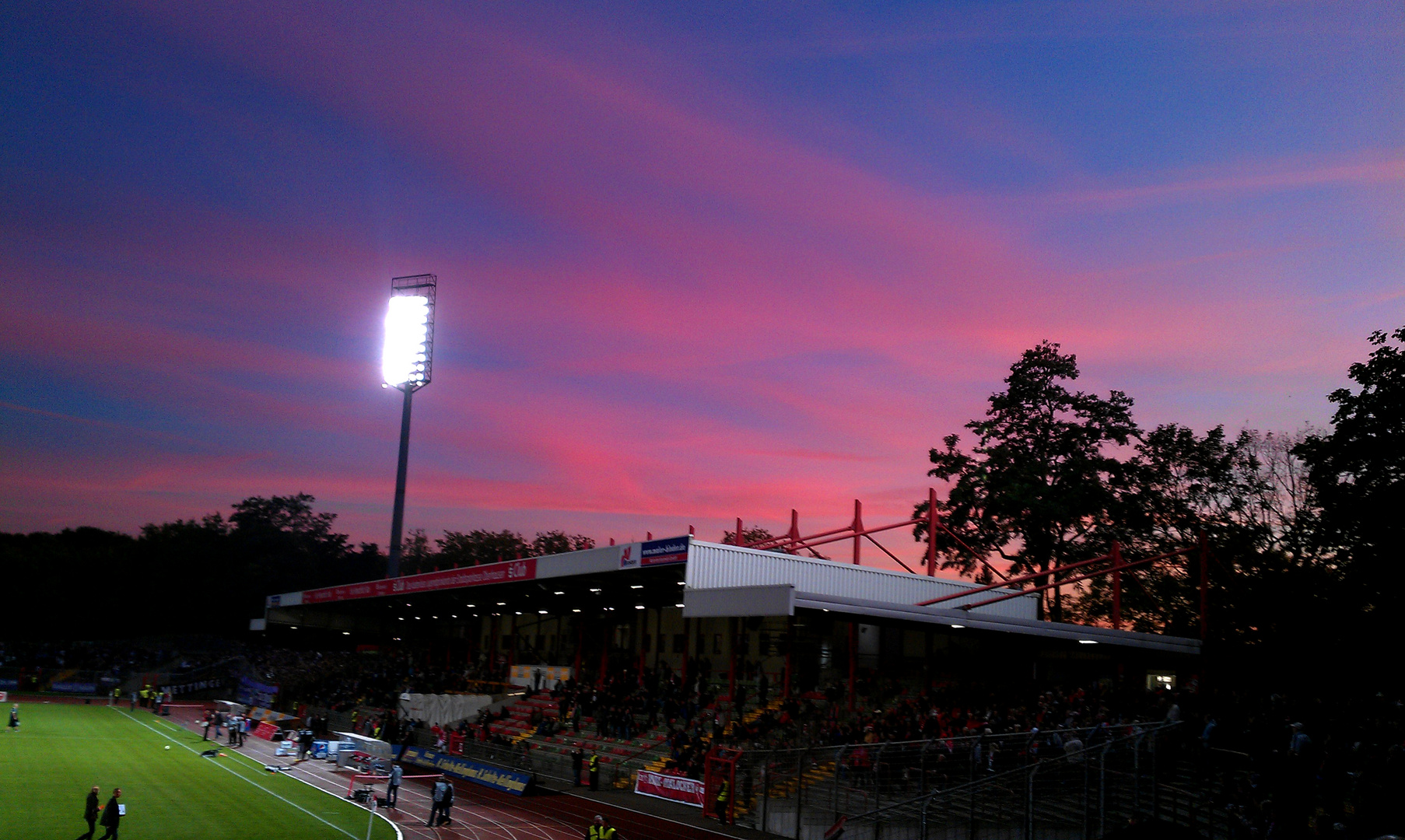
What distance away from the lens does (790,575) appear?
33719 mm

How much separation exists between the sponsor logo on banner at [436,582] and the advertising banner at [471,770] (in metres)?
7.59

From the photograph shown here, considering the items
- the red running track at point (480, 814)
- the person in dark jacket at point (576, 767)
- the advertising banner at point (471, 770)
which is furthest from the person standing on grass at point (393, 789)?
the person in dark jacket at point (576, 767)

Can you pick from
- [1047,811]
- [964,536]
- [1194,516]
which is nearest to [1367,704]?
[1047,811]

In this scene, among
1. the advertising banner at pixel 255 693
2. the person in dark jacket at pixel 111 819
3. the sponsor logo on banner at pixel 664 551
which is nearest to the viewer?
the person in dark jacket at pixel 111 819

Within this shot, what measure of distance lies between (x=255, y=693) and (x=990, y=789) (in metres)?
61.4

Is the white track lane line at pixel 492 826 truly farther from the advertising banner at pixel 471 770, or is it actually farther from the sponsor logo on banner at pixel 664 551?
the sponsor logo on banner at pixel 664 551

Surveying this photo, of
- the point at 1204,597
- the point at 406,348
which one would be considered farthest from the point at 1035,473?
the point at 406,348

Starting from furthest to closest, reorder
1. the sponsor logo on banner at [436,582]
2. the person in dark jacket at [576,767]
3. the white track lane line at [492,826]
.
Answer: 1. the sponsor logo on banner at [436,582]
2. the person in dark jacket at [576,767]
3. the white track lane line at [492,826]

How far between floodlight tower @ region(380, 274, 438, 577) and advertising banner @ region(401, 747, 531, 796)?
30921mm

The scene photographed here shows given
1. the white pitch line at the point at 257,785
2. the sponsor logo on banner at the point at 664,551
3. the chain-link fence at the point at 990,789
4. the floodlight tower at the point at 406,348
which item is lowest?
the white pitch line at the point at 257,785

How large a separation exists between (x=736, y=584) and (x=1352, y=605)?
19213 mm

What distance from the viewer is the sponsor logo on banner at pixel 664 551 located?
106 feet

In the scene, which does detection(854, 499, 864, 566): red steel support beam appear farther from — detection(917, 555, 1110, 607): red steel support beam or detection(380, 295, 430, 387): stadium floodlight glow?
detection(380, 295, 430, 387): stadium floodlight glow

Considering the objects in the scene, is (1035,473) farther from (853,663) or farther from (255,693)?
(255,693)
